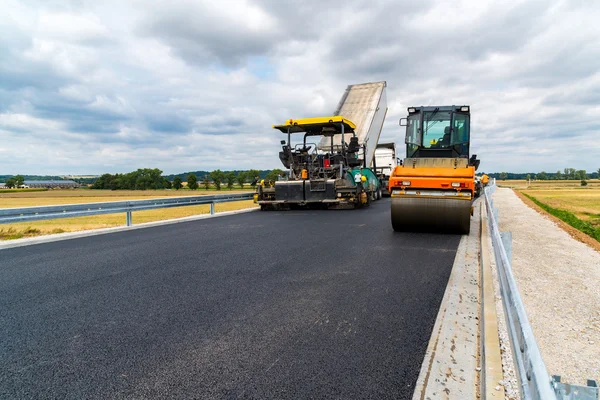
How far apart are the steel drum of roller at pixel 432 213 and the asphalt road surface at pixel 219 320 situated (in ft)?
4.39

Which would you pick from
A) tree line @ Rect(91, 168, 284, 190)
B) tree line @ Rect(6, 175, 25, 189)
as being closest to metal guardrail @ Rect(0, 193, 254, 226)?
tree line @ Rect(91, 168, 284, 190)

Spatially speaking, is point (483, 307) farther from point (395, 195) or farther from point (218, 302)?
point (395, 195)

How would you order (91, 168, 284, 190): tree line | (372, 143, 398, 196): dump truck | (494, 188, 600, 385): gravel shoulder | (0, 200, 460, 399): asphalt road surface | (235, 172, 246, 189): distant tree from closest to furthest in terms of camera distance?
(0, 200, 460, 399): asphalt road surface → (494, 188, 600, 385): gravel shoulder → (372, 143, 398, 196): dump truck → (91, 168, 284, 190): tree line → (235, 172, 246, 189): distant tree

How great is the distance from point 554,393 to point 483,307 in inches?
96.2

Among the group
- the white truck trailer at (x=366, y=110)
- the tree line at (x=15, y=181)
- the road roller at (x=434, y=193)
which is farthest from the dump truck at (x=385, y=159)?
the tree line at (x=15, y=181)

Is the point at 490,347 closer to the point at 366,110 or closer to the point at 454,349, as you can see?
the point at 454,349

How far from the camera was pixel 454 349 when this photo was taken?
2807 millimetres

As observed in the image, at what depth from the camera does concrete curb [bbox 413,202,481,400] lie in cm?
230

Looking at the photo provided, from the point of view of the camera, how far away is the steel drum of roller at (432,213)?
7586mm

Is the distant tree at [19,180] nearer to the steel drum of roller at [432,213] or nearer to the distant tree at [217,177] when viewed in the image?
the distant tree at [217,177]

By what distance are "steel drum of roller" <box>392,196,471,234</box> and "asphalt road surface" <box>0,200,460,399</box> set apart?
1.34 metres

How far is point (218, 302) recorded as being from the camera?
12.6 ft

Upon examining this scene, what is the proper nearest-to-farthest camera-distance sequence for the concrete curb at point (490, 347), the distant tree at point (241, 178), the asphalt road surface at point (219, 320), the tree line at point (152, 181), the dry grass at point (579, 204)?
the concrete curb at point (490, 347), the asphalt road surface at point (219, 320), the dry grass at point (579, 204), the tree line at point (152, 181), the distant tree at point (241, 178)

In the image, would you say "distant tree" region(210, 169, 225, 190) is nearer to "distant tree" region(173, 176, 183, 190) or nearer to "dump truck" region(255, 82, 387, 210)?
"distant tree" region(173, 176, 183, 190)
